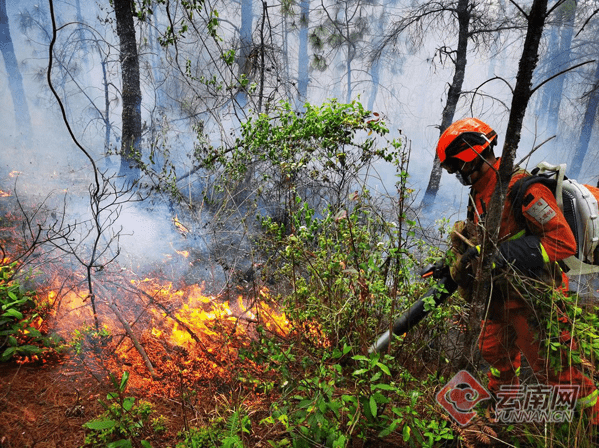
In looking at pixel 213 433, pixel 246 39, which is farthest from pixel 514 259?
pixel 246 39

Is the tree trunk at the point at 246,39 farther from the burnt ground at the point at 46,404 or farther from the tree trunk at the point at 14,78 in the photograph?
the burnt ground at the point at 46,404

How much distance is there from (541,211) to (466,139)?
2.12ft

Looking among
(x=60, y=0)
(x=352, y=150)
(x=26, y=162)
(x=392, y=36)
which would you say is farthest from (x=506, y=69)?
(x=26, y=162)

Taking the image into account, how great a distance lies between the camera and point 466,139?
8.18ft

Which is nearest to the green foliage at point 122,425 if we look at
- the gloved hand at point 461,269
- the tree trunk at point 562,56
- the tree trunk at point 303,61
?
the gloved hand at point 461,269

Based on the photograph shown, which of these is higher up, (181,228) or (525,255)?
(181,228)

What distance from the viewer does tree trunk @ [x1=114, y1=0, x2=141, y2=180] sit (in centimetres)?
479

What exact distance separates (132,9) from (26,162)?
2366 mm

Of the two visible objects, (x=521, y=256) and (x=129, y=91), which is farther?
(x=129, y=91)

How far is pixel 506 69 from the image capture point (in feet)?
19.9

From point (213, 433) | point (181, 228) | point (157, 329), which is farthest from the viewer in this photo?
point (181, 228)

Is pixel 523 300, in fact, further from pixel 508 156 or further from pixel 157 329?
pixel 157 329

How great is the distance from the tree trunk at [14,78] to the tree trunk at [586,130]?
28.1ft

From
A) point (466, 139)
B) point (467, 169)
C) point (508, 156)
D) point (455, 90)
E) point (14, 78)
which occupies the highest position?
point (14, 78)
